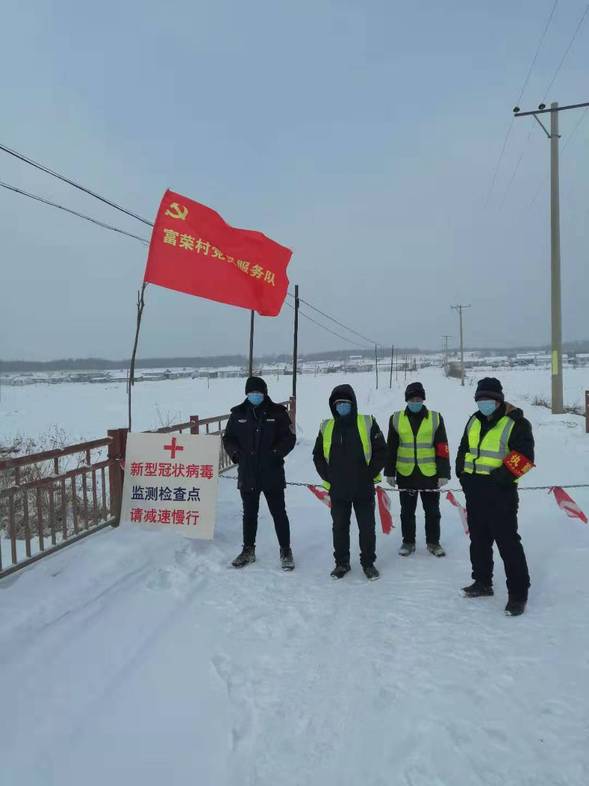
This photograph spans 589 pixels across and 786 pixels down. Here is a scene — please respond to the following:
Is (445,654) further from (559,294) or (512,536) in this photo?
(559,294)

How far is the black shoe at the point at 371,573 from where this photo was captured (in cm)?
460

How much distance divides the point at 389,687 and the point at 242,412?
264cm

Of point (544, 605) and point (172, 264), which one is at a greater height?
point (172, 264)

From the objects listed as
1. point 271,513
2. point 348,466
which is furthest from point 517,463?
point 271,513

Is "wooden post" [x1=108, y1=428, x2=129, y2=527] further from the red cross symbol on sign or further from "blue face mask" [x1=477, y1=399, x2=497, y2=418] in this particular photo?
"blue face mask" [x1=477, y1=399, x2=497, y2=418]

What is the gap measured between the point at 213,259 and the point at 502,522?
4.34m

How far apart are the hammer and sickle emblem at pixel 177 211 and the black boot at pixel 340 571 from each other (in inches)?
159

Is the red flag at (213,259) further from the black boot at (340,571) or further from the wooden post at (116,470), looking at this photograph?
the black boot at (340,571)

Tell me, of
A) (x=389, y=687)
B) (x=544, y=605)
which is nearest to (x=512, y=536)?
(x=544, y=605)

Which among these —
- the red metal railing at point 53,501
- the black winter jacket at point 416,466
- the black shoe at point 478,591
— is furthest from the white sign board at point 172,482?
the black shoe at point 478,591

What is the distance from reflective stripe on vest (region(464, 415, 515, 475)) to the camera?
387 centimetres

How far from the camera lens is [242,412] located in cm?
491

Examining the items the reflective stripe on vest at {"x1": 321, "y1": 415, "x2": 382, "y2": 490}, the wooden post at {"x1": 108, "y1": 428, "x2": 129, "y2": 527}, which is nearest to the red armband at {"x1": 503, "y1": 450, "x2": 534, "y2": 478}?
the reflective stripe on vest at {"x1": 321, "y1": 415, "x2": 382, "y2": 490}

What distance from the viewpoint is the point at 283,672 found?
125 inches
